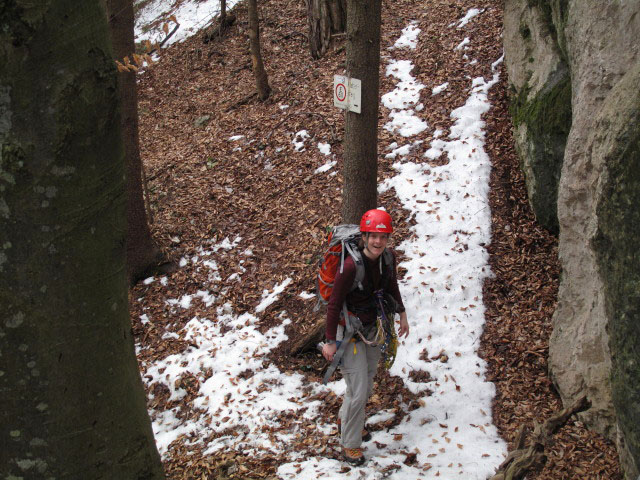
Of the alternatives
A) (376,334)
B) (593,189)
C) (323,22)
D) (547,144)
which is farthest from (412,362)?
(323,22)

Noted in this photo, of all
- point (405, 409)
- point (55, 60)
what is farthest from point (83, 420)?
point (405, 409)

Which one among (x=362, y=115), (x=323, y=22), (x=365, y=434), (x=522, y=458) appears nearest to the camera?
(x=522, y=458)

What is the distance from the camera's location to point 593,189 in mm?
4258

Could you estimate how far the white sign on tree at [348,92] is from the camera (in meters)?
5.46

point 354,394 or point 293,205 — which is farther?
point 293,205

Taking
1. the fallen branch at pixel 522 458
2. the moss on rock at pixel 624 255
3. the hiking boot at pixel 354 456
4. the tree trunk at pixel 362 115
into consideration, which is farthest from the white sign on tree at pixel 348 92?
the fallen branch at pixel 522 458

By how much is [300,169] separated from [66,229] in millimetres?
7446

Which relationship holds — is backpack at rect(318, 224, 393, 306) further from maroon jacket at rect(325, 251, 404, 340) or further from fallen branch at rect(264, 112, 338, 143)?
fallen branch at rect(264, 112, 338, 143)

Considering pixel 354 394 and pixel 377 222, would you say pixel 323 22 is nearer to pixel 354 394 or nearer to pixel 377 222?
pixel 377 222

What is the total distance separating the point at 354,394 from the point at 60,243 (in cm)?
332

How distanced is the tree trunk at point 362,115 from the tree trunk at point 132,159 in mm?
3635

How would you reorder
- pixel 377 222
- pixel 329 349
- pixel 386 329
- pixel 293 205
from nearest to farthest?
pixel 377 222
pixel 329 349
pixel 386 329
pixel 293 205

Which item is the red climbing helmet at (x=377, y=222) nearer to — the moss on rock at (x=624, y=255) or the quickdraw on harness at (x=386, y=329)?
the quickdraw on harness at (x=386, y=329)

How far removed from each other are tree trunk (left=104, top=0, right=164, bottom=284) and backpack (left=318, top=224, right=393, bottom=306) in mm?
4382
